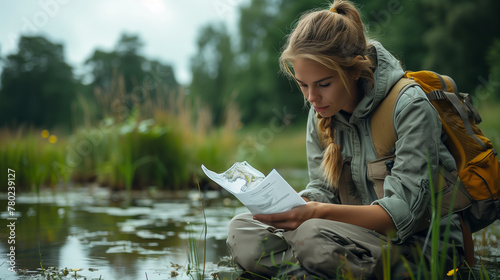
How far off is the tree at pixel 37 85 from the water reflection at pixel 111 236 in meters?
29.9

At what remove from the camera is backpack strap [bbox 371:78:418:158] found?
2246mm

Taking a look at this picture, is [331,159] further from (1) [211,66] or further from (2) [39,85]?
(1) [211,66]

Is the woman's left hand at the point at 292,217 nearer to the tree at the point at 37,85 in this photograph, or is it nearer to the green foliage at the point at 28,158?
the green foliage at the point at 28,158

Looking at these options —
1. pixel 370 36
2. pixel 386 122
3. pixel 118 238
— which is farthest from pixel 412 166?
pixel 118 238

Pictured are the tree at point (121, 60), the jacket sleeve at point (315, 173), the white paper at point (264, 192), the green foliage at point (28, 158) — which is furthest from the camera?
the tree at point (121, 60)

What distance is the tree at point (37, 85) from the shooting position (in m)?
32.9

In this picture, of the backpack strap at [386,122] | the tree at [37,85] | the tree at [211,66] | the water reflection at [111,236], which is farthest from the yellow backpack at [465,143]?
the tree at [211,66]

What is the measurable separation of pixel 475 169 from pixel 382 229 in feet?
1.48

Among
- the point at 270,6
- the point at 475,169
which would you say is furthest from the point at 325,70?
the point at 270,6

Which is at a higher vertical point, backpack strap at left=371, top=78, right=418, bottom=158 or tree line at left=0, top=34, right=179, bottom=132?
tree line at left=0, top=34, right=179, bottom=132

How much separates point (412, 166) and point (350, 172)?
1.35 feet

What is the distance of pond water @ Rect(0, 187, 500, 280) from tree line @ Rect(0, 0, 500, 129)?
183cm

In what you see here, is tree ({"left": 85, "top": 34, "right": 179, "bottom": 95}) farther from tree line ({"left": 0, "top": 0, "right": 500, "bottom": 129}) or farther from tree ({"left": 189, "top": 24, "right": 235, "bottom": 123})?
tree ({"left": 189, "top": 24, "right": 235, "bottom": 123})

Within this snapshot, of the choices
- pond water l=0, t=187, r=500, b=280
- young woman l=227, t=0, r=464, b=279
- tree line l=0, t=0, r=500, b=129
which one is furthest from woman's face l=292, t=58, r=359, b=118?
tree line l=0, t=0, r=500, b=129
